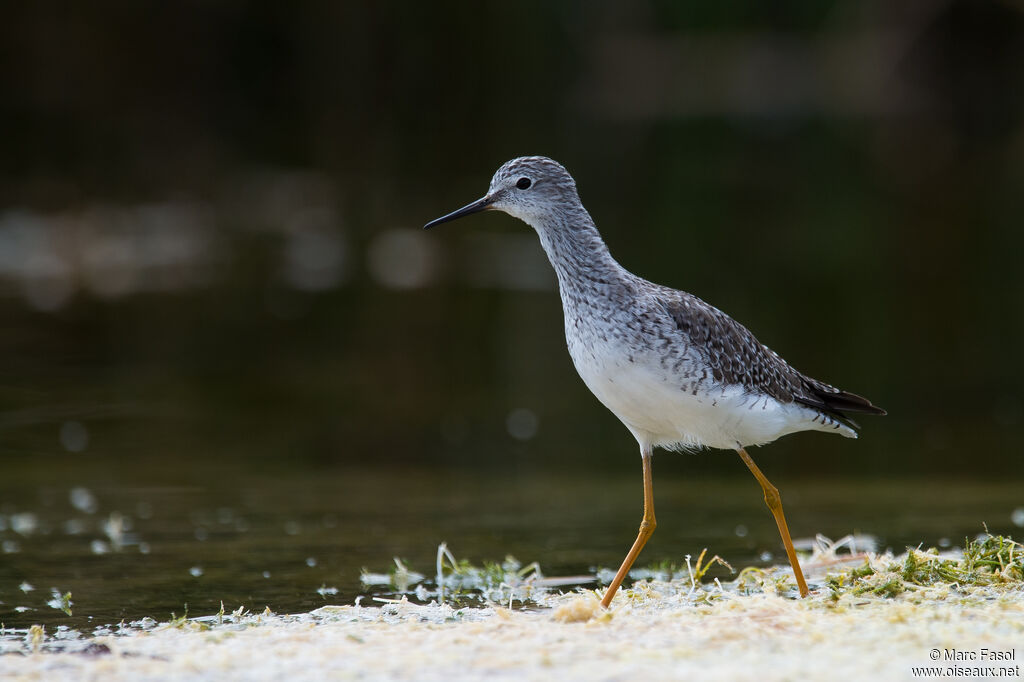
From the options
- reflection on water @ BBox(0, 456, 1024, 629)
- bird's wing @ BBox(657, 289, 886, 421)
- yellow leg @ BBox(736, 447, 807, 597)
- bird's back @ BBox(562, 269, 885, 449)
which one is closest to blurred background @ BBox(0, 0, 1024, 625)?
reflection on water @ BBox(0, 456, 1024, 629)

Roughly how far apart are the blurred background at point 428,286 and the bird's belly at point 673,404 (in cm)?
162

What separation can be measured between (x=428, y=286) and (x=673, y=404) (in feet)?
44.3

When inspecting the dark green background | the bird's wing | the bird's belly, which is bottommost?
the bird's belly

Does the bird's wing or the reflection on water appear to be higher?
the bird's wing

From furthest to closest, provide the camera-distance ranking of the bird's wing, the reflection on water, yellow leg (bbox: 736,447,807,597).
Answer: the reflection on water, the bird's wing, yellow leg (bbox: 736,447,807,597)

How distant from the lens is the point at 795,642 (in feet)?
17.0

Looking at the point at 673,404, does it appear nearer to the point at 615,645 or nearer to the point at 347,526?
the point at 615,645

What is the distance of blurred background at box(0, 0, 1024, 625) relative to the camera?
9.70 metres

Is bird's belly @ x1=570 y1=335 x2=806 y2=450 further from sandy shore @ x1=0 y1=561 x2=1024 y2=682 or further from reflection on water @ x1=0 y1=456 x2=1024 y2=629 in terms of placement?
reflection on water @ x1=0 y1=456 x2=1024 y2=629

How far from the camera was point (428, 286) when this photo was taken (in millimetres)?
19797

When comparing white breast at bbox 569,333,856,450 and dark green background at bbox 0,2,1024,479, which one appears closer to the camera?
white breast at bbox 569,333,856,450

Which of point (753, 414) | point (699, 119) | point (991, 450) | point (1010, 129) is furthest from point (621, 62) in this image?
point (753, 414)

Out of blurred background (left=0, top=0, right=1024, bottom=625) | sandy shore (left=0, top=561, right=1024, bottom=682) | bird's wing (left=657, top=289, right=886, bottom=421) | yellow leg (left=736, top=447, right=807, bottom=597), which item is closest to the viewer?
sandy shore (left=0, top=561, right=1024, bottom=682)

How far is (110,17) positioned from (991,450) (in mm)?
39763
